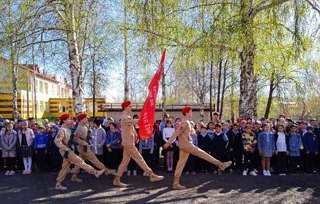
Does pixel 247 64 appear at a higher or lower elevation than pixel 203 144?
higher

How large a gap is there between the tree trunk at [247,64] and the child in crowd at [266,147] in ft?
8.03

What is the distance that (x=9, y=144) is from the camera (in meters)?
10.1

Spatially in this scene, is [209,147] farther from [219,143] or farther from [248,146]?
[248,146]

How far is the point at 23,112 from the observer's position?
137ft

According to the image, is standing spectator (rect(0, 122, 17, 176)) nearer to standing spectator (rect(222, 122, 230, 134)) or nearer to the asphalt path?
the asphalt path

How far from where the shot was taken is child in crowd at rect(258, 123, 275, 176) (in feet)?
31.5

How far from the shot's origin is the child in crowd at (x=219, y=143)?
993 centimetres

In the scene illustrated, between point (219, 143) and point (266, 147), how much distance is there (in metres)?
1.32

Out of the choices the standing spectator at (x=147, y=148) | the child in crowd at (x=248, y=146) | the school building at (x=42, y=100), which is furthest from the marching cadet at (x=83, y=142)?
the school building at (x=42, y=100)

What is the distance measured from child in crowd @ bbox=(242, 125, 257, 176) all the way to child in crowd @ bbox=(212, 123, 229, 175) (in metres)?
0.54

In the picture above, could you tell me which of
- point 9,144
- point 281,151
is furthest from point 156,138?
point 9,144

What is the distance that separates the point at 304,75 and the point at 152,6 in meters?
12.6

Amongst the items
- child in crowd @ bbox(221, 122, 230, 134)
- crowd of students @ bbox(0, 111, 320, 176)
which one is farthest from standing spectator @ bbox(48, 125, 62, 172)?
child in crowd @ bbox(221, 122, 230, 134)

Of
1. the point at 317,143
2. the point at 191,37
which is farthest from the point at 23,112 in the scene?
the point at 317,143
